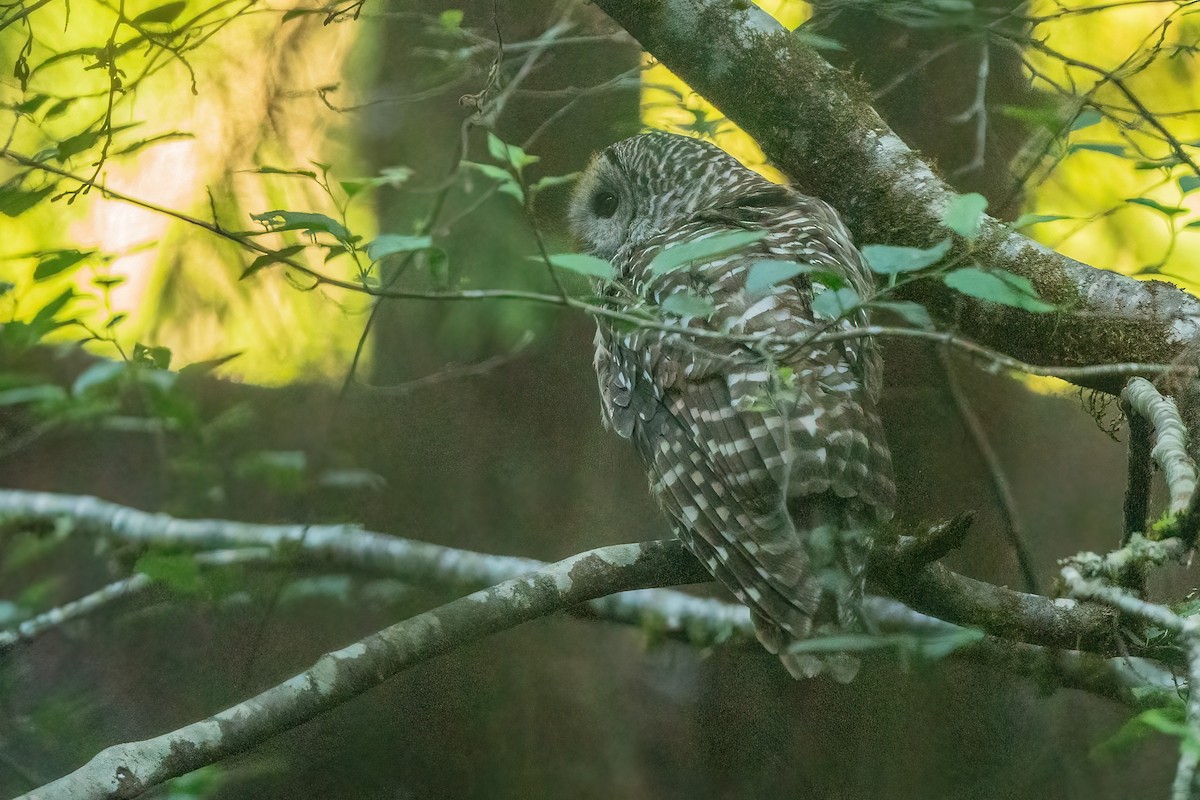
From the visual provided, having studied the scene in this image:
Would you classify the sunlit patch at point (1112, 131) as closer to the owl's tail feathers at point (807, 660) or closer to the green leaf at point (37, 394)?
the owl's tail feathers at point (807, 660)

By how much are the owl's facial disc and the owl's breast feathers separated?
620 mm

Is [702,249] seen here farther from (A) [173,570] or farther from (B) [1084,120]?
(A) [173,570]

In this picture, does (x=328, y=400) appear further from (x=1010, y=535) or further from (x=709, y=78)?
(x=1010, y=535)

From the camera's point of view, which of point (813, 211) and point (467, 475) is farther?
point (467, 475)

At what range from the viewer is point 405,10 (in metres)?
1.99

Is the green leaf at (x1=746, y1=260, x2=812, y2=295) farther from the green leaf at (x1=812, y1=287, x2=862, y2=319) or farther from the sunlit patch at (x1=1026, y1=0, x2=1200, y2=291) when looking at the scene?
the sunlit patch at (x1=1026, y1=0, x2=1200, y2=291)

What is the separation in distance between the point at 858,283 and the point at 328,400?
3.71ft

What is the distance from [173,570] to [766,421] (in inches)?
41.4

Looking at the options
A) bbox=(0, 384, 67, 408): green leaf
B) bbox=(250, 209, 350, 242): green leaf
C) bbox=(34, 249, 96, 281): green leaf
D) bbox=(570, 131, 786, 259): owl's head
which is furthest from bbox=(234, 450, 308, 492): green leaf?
bbox=(570, 131, 786, 259): owl's head

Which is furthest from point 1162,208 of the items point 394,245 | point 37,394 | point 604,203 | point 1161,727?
point 37,394

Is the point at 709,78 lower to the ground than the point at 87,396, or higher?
higher

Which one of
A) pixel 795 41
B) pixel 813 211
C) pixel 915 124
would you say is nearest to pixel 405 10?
pixel 795 41

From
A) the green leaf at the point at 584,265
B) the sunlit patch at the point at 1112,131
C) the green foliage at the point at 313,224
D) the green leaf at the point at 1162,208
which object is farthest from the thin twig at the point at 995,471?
the green foliage at the point at 313,224

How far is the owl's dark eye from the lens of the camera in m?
2.22
